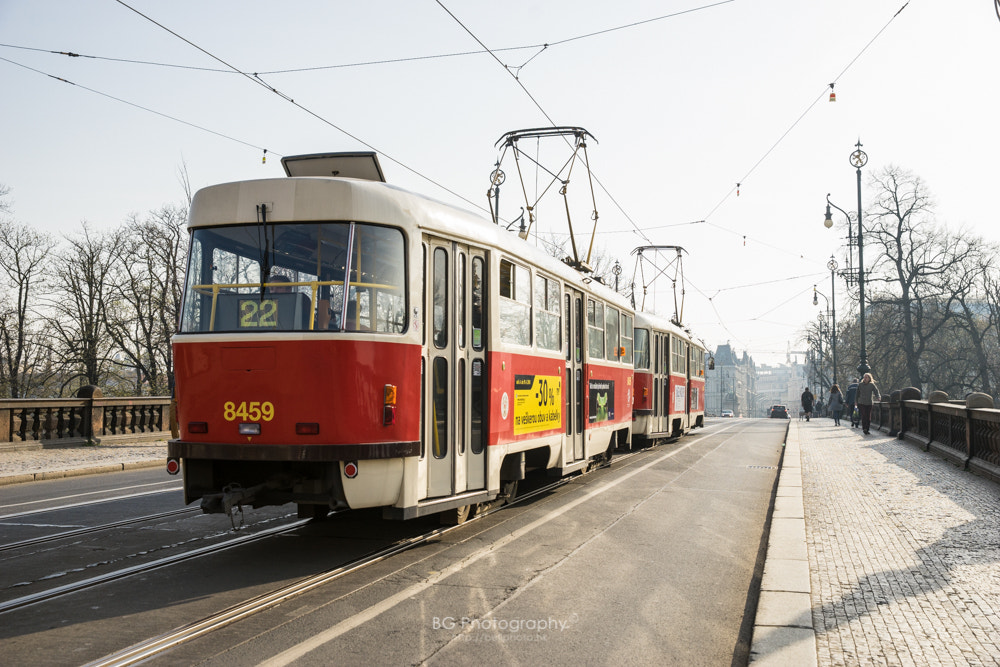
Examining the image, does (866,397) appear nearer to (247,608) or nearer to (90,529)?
(90,529)

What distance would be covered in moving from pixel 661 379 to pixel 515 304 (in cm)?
1204

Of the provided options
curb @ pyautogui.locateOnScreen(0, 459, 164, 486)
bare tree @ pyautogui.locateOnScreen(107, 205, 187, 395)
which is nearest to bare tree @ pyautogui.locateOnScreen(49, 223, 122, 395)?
bare tree @ pyautogui.locateOnScreen(107, 205, 187, 395)

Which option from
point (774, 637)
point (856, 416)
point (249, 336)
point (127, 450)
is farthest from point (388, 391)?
point (856, 416)

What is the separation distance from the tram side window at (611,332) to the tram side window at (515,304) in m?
4.63

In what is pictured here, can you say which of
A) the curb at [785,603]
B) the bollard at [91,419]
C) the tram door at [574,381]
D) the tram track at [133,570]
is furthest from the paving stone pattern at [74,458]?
the curb at [785,603]

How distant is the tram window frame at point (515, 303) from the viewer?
8711 mm

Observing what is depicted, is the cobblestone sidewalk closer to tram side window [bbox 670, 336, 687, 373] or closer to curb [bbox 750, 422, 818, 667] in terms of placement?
curb [bbox 750, 422, 818, 667]

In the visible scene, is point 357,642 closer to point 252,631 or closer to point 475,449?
point 252,631

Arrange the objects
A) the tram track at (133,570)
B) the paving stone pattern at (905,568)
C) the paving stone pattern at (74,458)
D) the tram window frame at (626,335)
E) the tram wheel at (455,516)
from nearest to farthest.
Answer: the paving stone pattern at (905,568), the tram track at (133,570), the tram wheel at (455,516), the paving stone pattern at (74,458), the tram window frame at (626,335)

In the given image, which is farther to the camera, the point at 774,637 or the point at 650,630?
the point at 650,630

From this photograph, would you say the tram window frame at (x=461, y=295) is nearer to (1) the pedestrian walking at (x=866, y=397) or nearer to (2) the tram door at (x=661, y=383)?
(2) the tram door at (x=661, y=383)

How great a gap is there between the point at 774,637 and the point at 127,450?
1745 centimetres

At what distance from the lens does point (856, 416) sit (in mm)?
33094

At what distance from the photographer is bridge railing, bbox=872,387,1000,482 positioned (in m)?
12.3
